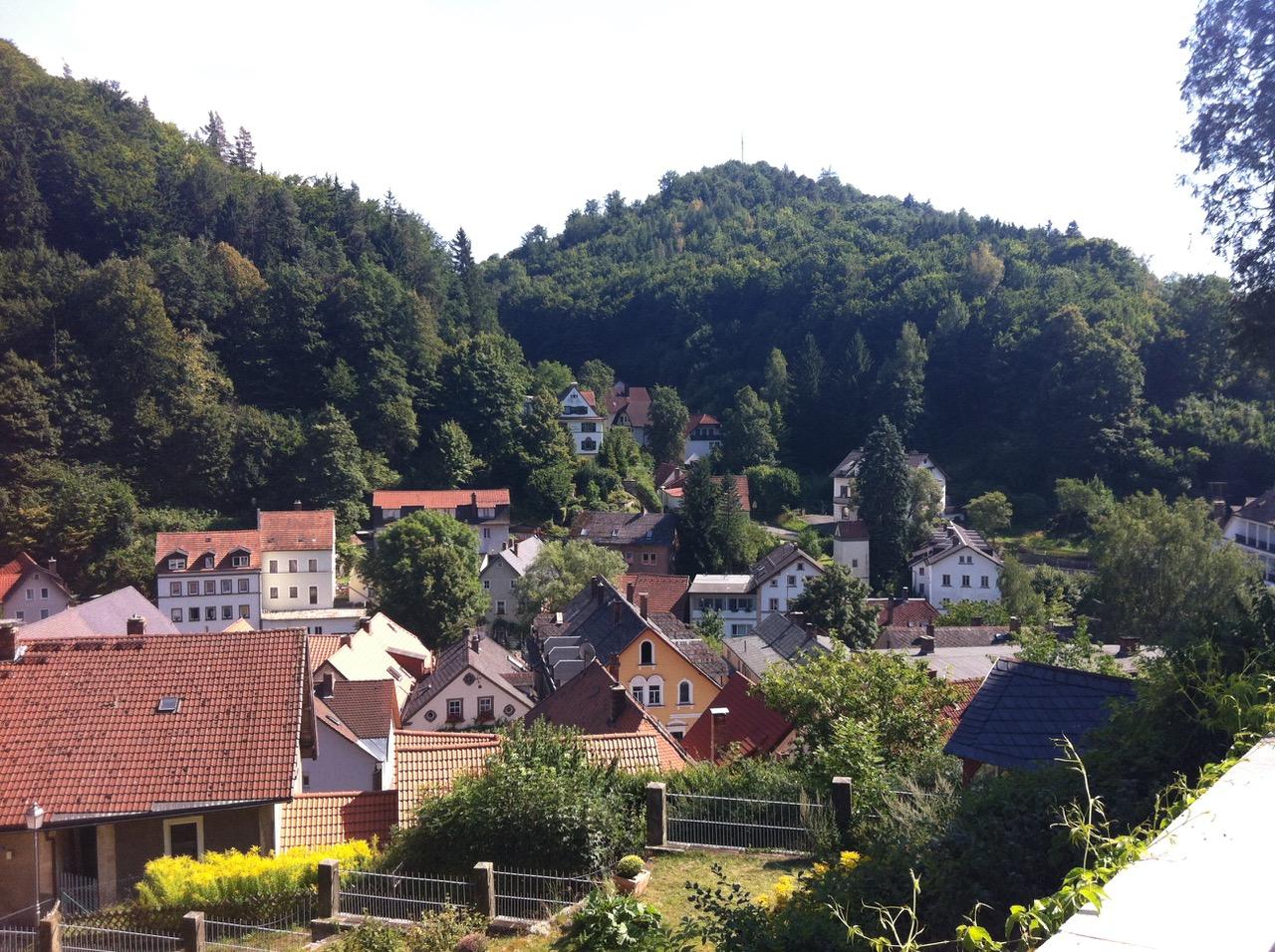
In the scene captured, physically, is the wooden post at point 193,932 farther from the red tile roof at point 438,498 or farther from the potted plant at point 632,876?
the red tile roof at point 438,498

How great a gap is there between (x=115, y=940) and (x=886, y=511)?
152ft

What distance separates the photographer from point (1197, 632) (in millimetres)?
6773

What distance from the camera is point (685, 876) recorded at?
973 cm

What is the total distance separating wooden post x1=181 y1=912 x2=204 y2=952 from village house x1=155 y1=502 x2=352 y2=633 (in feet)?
119

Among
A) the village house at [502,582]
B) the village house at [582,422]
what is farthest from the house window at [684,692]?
the village house at [582,422]

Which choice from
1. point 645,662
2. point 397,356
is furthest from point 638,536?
point 645,662

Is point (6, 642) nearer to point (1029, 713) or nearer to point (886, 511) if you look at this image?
point (1029, 713)

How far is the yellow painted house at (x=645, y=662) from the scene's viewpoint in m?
28.6

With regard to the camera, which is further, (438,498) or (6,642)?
(438,498)

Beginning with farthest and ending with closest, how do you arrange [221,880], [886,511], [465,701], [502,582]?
[886,511]
[502,582]
[465,701]
[221,880]

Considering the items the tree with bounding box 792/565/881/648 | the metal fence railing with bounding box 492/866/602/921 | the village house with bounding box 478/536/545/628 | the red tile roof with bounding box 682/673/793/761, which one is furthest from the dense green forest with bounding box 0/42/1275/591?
the metal fence railing with bounding box 492/866/602/921

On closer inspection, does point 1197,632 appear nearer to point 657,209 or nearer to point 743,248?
point 743,248

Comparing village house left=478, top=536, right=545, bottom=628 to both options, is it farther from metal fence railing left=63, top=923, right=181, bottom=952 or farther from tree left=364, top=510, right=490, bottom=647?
metal fence railing left=63, top=923, right=181, bottom=952

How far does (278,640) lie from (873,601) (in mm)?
33134
